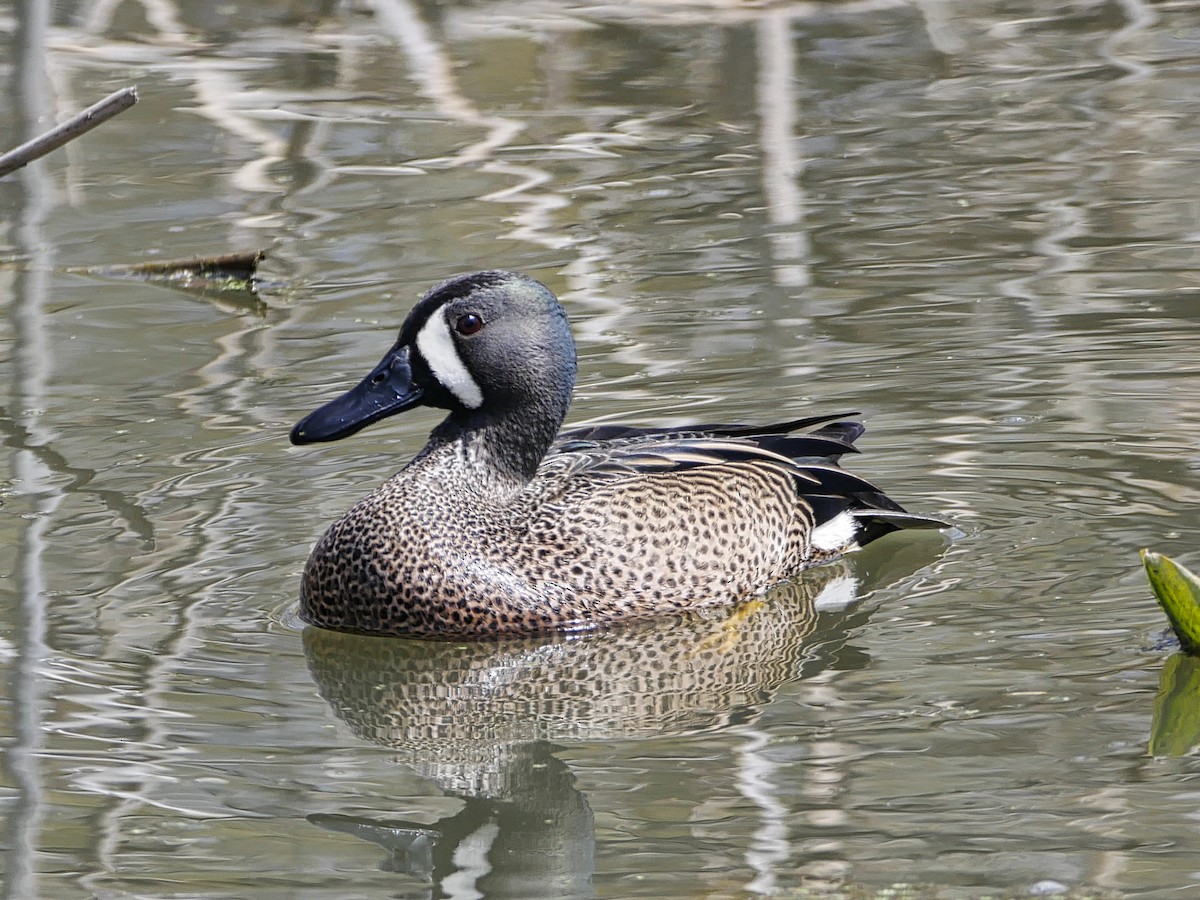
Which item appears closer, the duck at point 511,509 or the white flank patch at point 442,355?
the duck at point 511,509

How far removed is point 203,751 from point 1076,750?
234 cm

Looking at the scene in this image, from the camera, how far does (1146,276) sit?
10.4 metres

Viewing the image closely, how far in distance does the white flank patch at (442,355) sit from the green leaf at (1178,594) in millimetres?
2385

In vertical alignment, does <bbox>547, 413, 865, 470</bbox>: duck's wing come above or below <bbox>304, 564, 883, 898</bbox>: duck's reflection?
above

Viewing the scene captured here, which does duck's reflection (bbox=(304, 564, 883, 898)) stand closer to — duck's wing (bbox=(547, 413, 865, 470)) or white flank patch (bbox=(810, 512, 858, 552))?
white flank patch (bbox=(810, 512, 858, 552))

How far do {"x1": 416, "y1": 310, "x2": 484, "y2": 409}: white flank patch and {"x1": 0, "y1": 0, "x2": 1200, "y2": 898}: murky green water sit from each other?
93 centimetres

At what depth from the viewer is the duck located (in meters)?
7.02

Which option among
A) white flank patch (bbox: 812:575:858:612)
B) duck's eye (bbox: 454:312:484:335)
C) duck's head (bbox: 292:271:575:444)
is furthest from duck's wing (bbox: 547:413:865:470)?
duck's eye (bbox: 454:312:484:335)

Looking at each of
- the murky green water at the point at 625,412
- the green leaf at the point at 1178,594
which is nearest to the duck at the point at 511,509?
the murky green water at the point at 625,412

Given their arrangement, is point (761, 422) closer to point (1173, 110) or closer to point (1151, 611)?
point (1151, 611)

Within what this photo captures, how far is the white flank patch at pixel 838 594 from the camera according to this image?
7332mm

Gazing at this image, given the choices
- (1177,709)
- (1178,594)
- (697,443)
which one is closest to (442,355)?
(697,443)

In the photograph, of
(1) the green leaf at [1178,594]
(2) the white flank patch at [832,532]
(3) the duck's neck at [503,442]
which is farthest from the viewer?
(2) the white flank patch at [832,532]

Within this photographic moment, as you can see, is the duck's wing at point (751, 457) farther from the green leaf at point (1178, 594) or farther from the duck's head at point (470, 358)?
the green leaf at point (1178, 594)
